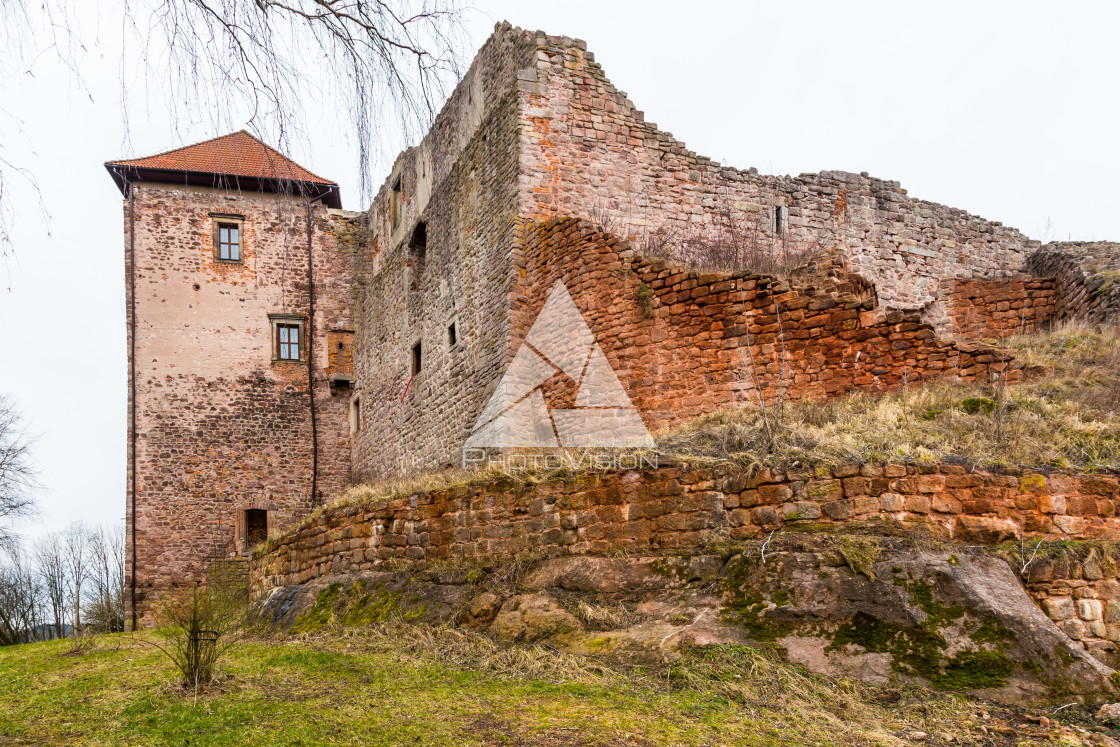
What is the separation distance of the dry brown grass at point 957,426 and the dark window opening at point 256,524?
1300 cm

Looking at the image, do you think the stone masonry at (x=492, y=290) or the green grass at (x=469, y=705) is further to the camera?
the stone masonry at (x=492, y=290)

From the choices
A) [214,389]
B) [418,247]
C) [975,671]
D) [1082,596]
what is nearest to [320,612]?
[975,671]

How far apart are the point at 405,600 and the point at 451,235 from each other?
8.28 m

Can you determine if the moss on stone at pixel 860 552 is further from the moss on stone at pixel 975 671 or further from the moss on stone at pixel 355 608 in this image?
the moss on stone at pixel 355 608

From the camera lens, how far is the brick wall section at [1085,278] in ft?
37.5

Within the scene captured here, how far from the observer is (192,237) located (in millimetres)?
20156

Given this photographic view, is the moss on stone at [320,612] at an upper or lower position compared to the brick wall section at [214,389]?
lower

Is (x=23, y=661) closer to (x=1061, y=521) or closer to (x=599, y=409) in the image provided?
(x=599, y=409)

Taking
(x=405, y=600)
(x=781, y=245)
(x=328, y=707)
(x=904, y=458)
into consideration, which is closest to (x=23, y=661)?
(x=405, y=600)

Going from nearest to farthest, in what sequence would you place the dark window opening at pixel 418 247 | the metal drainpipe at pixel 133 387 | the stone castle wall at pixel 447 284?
the stone castle wall at pixel 447 284 < the dark window opening at pixel 418 247 < the metal drainpipe at pixel 133 387

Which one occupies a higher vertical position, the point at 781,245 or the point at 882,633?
the point at 781,245

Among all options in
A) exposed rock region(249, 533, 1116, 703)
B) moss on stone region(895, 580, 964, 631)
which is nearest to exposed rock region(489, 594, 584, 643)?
exposed rock region(249, 533, 1116, 703)

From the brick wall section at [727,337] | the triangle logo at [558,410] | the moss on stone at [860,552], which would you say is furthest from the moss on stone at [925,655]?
the triangle logo at [558,410]

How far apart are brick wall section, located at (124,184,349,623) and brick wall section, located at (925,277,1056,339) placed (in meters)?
13.1
